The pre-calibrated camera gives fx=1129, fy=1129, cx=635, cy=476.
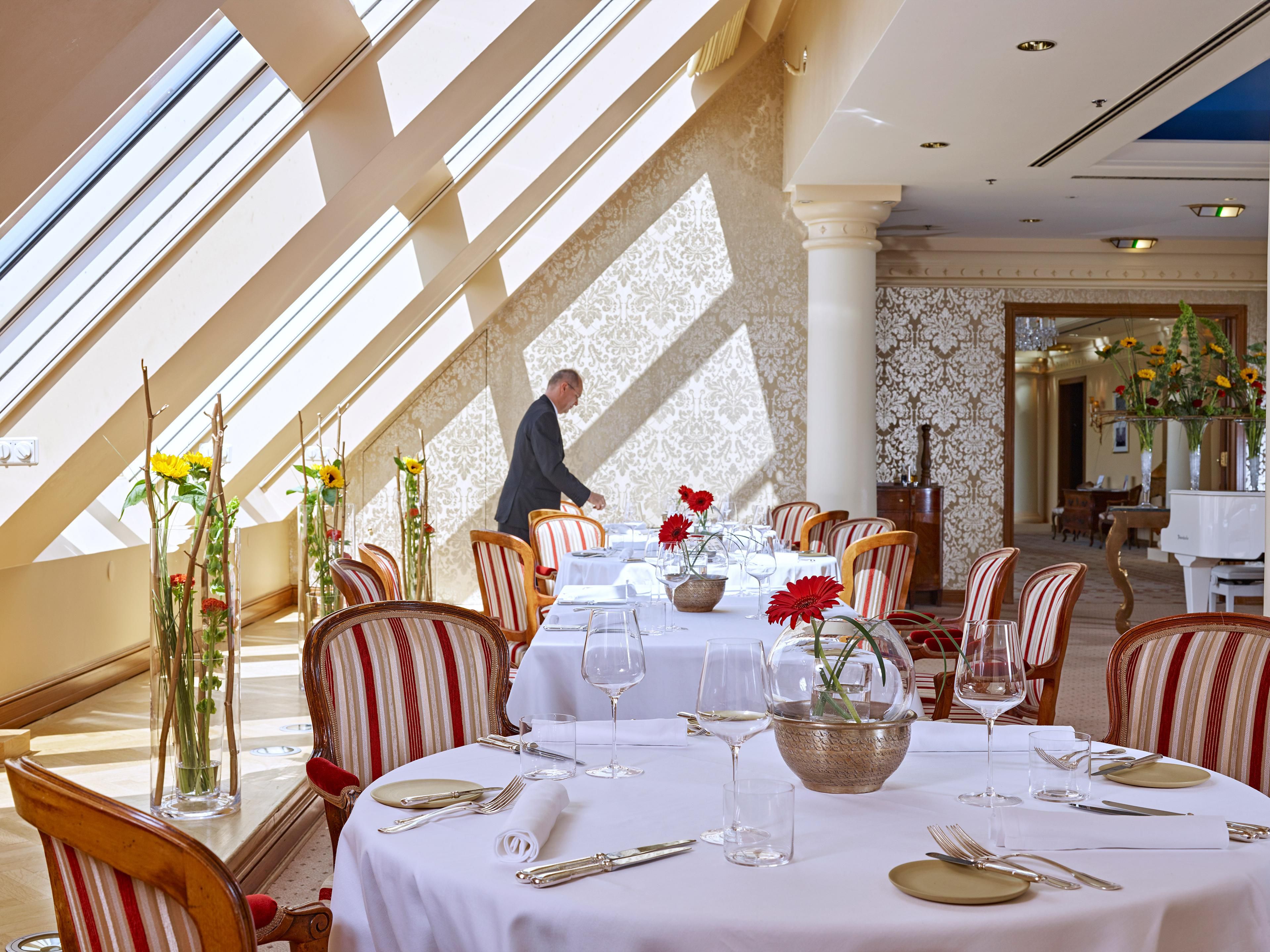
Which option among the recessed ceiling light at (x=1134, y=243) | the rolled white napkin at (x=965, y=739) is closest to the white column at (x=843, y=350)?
the recessed ceiling light at (x=1134, y=243)

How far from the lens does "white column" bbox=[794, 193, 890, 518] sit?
730 centimetres

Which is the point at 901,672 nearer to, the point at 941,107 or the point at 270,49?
the point at 270,49

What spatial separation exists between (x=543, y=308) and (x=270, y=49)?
4401 millimetres

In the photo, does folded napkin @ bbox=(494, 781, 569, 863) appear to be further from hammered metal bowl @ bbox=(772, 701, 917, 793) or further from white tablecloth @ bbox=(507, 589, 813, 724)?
white tablecloth @ bbox=(507, 589, 813, 724)

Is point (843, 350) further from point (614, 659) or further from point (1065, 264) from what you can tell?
point (614, 659)

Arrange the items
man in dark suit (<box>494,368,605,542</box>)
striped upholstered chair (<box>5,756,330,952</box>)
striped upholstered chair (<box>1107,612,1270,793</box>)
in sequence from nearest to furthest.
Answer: striped upholstered chair (<box>5,756,330,952</box>) → striped upholstered chair (<box>1107,612,1270,793</box>) → man in dark suit (<box>494,368,605,542</box>)

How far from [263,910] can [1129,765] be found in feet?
3.94

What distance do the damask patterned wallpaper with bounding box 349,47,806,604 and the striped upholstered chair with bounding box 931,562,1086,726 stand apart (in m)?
4.73

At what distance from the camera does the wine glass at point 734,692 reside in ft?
4.65

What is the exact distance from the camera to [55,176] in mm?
3518

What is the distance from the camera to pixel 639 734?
1805 millimetres

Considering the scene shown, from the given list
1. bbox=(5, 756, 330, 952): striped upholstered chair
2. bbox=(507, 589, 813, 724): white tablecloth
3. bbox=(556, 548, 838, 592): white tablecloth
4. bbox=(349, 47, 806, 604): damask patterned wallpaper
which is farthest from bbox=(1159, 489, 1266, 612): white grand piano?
bbox=(5, 756, 330, 952): striped upholstered chair

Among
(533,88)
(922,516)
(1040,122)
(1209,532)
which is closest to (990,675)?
(1040,122)

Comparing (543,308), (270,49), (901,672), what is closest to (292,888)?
(901,672)
